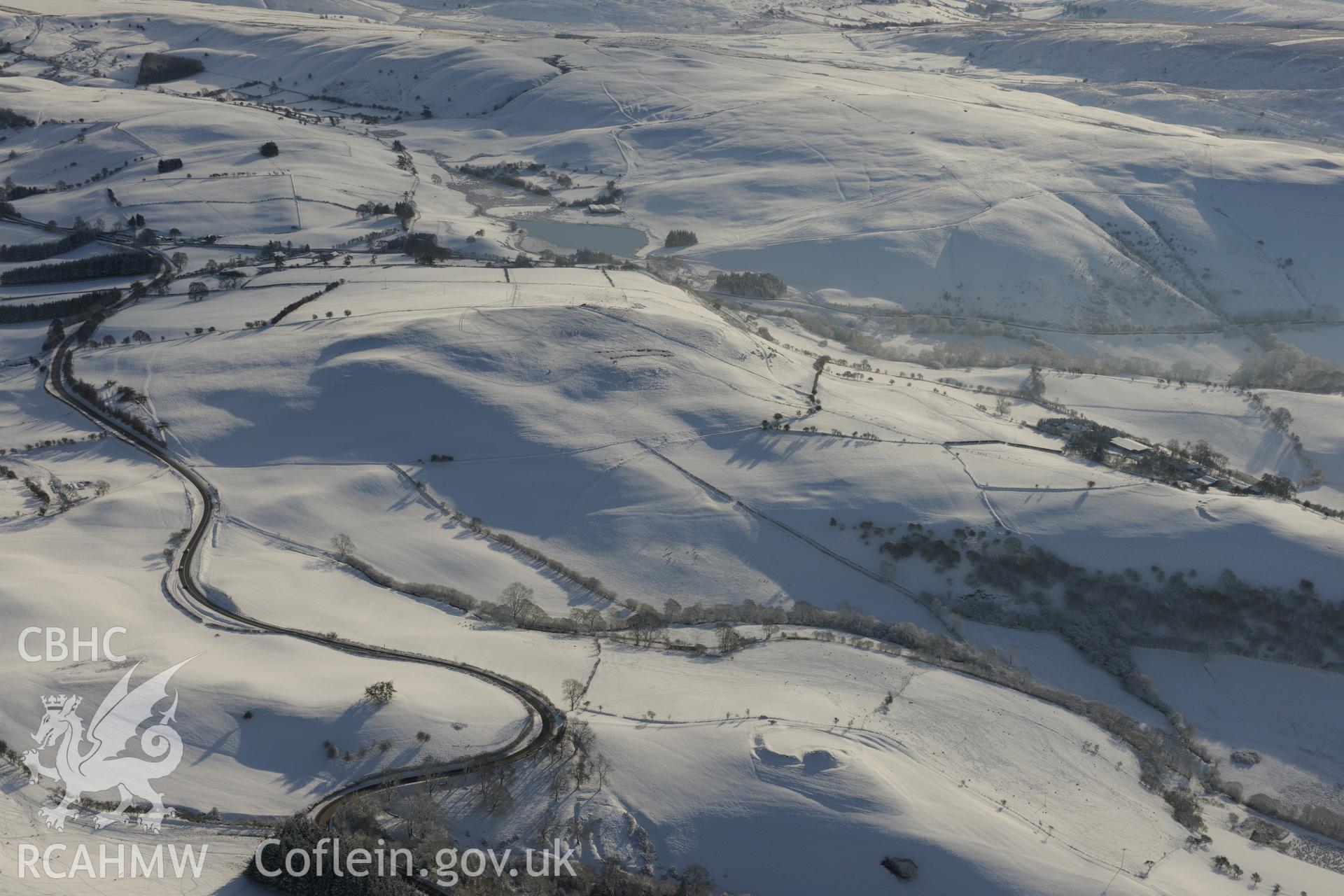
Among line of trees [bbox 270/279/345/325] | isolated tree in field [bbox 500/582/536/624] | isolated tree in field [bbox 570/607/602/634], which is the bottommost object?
isolated tree in field [bbox 570/607/602/634]

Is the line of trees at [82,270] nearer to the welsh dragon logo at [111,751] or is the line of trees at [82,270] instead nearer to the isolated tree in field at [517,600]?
the isolated tree in field at [517,600]

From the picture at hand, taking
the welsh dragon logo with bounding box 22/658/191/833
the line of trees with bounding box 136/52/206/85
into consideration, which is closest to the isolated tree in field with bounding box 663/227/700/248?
the welsh dragon logo with bounding box 22/658/191/833

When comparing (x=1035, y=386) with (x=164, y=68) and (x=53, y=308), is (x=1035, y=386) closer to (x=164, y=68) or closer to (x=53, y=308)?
(x=53, y=308)

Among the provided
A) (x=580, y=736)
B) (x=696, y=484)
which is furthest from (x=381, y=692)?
(x=696, y=484)

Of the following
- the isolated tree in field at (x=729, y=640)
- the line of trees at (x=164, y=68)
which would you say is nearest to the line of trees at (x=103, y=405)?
the isolated tree in field at (x=729, y=640)

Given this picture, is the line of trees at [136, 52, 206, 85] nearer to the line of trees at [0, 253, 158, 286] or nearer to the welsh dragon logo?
the line of trees at [0, 253, 158, 286]

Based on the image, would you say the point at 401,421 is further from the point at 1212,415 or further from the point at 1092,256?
the point at 1092,256
